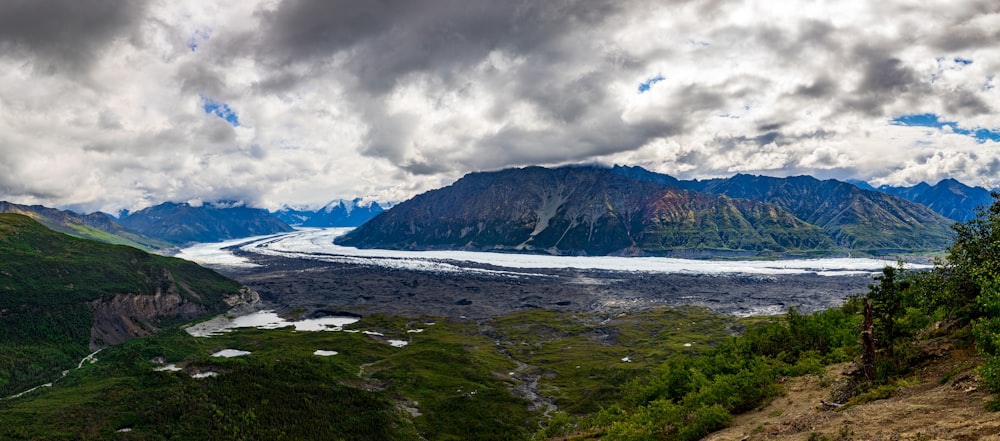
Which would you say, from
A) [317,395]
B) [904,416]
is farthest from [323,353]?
[904,416]

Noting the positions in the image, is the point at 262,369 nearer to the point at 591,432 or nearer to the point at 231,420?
the point at 231,420

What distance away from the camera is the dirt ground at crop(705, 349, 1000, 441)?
87.7ft

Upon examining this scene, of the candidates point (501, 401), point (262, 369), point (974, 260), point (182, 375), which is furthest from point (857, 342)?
point (182, 375)

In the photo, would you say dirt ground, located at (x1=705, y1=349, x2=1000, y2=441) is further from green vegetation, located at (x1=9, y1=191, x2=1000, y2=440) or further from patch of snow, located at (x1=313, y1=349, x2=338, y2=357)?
patch of snow, located at (x1=313, y1=349, x2=338, y2=357)

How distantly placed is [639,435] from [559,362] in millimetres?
133537

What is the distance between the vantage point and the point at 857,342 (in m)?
62.5

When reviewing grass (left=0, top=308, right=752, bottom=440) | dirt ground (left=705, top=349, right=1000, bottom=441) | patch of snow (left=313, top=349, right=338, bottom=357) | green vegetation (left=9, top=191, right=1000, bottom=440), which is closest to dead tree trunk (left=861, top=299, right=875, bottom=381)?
green vegetation (left=9, top=191, right=1000, bottom=440)

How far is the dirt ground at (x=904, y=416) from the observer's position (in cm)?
2672

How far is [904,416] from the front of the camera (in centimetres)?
3102

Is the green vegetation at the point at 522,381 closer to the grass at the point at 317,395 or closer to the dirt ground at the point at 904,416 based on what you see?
the grass at the point at 317,395

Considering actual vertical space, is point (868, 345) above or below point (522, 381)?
above

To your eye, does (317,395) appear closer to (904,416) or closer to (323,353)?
(323,353)

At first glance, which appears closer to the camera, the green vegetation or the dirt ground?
the dirt ground

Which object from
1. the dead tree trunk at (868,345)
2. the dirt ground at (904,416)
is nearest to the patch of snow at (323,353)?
the dirt ground at (904,416)
